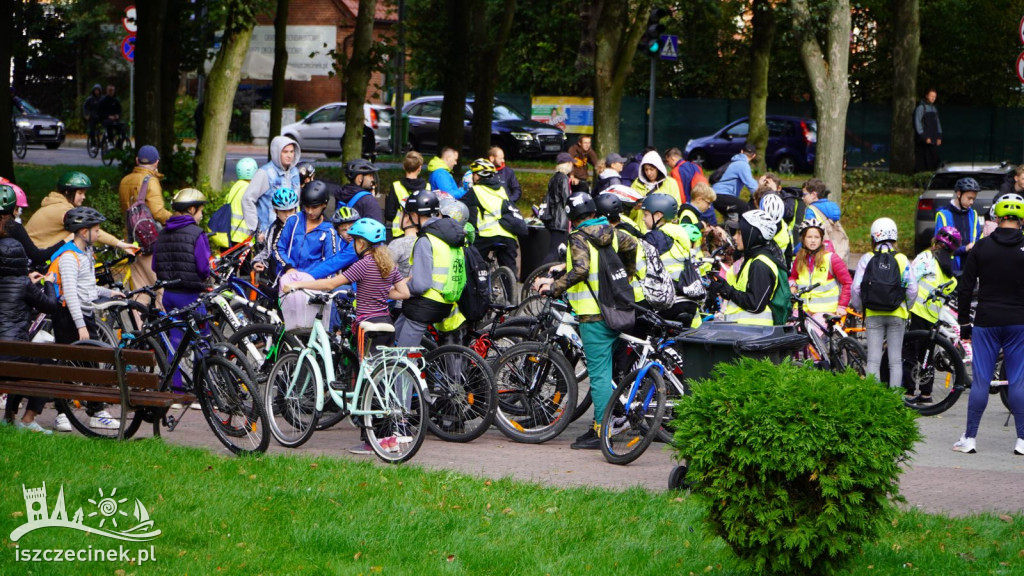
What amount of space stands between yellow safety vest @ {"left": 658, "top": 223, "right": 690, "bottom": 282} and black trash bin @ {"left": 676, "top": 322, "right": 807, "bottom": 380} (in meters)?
2.28

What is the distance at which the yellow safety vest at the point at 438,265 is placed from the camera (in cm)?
944

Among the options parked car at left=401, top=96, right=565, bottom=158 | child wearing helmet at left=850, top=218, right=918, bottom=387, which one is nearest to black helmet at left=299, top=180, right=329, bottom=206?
child wearing helmet at left=850, top=218, right=918, bottom=387

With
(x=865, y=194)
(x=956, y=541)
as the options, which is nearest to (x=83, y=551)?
(x=956, y=541)

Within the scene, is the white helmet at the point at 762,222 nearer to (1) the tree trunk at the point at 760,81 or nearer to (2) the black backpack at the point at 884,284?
(2) the black backpack at the point at 884,284

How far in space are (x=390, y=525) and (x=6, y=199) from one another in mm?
4673

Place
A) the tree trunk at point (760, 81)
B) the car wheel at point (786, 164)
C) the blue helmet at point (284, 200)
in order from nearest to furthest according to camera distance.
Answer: the blue helmet at point (284, 200)
the tree trunk at point (760, 81)
the car wheel at point (786, 164)

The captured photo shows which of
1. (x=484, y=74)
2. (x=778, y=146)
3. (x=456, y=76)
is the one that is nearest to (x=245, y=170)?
(x=456, y=76)

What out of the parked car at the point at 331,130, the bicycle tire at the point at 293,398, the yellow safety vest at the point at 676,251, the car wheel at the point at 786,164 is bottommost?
the bicycle tire at the point at 293,398

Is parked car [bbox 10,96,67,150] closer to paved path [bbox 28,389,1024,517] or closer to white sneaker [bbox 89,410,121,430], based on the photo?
paved path [bbox 28,389,1024,517]

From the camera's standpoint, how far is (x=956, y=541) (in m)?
6.98

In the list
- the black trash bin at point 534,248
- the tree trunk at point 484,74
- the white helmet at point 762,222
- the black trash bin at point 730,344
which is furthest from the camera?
the tree trunk at point 484,74

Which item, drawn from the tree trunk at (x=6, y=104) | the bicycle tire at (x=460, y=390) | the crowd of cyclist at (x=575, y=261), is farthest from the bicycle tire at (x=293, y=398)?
the tree trunk at (x=6, y=104)

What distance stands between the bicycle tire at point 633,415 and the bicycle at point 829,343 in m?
2.75

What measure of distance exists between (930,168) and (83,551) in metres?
26.5
